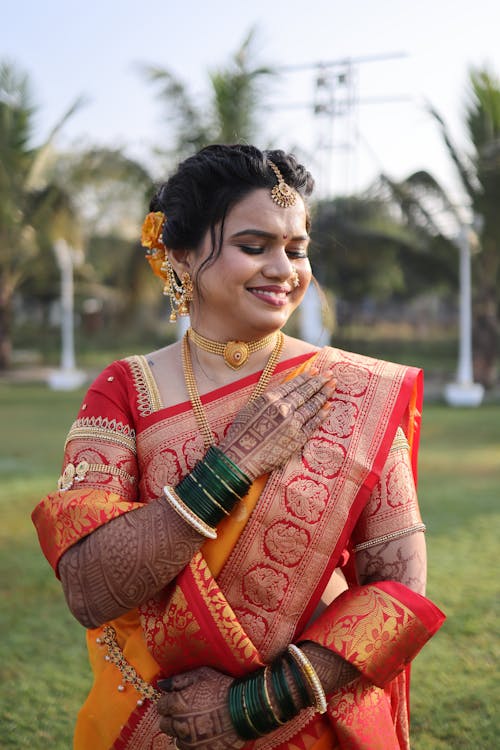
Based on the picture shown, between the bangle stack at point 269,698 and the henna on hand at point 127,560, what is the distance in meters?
0.26

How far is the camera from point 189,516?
148cm

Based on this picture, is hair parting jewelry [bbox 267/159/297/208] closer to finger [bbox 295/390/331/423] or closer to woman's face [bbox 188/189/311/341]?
woman's face [bbox 188/189/311/341]

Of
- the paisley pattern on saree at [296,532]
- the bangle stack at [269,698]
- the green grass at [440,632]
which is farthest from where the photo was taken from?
the green grass at [440,632]

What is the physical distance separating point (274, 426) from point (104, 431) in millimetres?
376

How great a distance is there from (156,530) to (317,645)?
404 millimetres

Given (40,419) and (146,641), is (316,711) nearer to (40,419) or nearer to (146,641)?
(146,641)

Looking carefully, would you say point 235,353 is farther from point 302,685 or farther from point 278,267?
point 302,685

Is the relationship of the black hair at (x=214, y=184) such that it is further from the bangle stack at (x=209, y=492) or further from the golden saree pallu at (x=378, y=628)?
the golden saree pallu at (x=378, y=628)

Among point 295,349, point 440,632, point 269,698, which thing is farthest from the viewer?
point 440,632

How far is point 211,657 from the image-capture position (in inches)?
60.6

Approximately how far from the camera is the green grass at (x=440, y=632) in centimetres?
298

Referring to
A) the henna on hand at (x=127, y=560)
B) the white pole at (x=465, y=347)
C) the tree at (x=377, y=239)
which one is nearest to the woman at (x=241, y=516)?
the henna on hand at (x=127, y=560)

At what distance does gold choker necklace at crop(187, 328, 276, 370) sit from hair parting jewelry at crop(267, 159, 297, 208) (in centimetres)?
30

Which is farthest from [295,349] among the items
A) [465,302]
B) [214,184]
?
[465,302]
